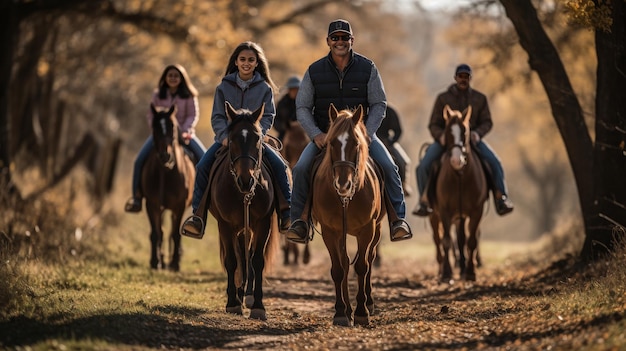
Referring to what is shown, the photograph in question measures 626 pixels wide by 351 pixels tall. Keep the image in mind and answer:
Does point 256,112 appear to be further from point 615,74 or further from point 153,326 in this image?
point 615,74

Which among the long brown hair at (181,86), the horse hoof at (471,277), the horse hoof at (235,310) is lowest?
the horse hoof at (235,310)

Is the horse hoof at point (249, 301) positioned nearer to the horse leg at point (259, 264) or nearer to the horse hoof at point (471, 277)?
the horse leg at point (259, 264)

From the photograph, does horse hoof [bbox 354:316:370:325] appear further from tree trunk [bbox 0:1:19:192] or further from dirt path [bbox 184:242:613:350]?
tree trunk [bbox 0:1:19:192]

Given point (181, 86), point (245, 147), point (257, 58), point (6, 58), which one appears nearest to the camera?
point (245, 147)

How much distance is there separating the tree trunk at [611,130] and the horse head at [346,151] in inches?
180

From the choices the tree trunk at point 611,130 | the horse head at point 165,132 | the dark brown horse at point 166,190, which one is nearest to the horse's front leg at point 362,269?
the tree trunk at point 611,130

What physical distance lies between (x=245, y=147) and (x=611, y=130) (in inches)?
221

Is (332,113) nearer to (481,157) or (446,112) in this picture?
(446,112)

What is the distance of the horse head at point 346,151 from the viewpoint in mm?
9789

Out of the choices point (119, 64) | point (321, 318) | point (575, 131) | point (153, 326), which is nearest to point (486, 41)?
point (575, 131)

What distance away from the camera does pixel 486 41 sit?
24.9 meters

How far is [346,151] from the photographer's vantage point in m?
9.84

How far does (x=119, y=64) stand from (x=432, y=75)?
69272mm

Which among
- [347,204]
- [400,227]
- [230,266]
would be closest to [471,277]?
[400,227]
